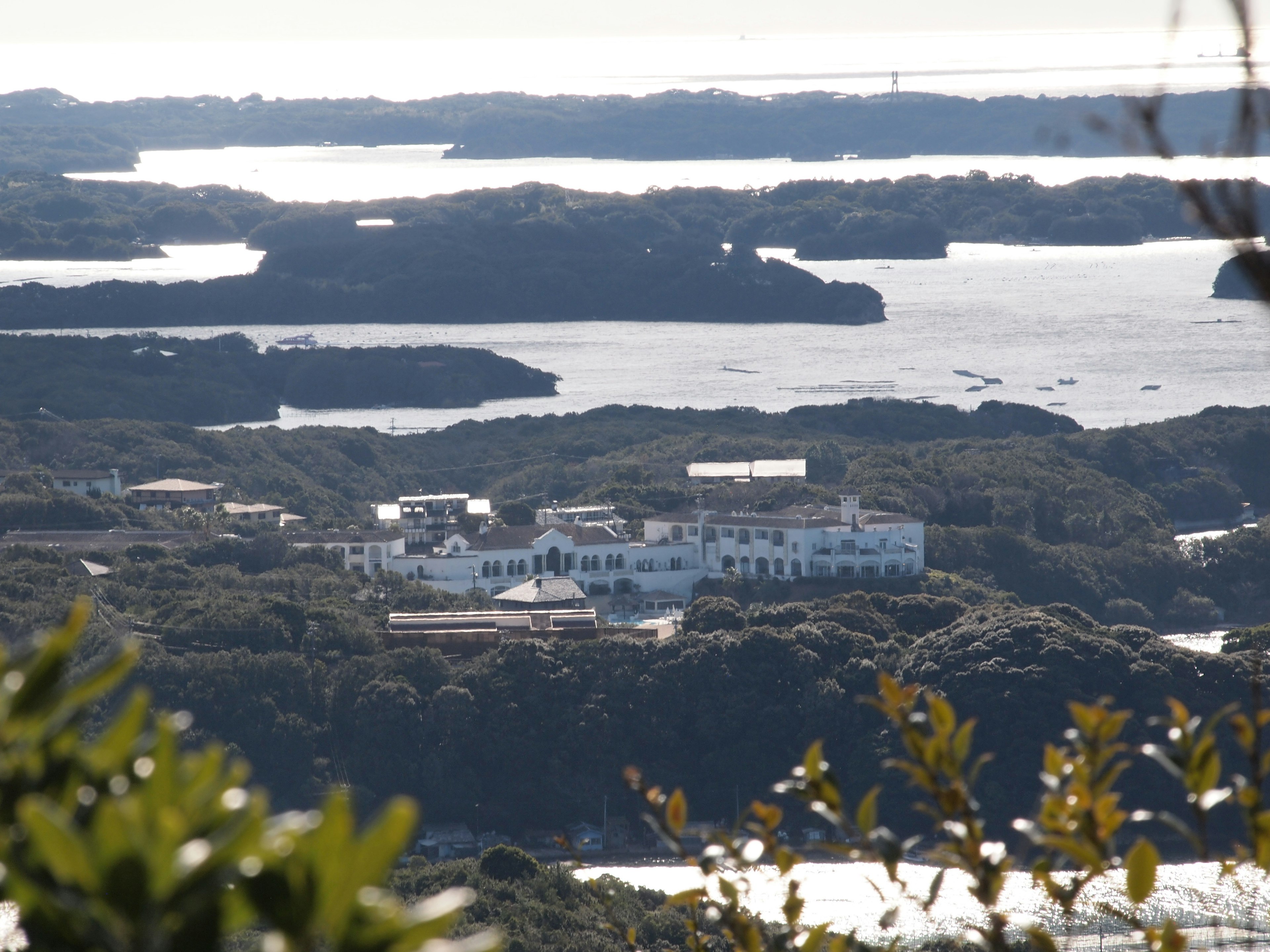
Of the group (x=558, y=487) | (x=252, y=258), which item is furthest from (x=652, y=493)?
(x=252, y=258)

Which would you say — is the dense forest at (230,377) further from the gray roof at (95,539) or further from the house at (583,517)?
the house at (583,517)

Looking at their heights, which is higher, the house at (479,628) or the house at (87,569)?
the house at (87,569)

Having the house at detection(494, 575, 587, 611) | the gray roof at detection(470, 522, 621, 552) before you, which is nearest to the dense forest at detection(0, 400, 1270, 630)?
the gray roof at detection(470, 522, 621, 552)

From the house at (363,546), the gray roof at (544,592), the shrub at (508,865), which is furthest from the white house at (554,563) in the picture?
the shrub at (508,865)

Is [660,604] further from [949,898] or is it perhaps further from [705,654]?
[949,898]

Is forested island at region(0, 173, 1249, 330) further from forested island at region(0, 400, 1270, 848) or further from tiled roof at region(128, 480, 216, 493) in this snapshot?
forested island at region(0, 400, 1270, 848)

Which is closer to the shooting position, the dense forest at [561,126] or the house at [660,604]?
the house at [660,604]

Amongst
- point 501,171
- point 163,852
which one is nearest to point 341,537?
point 163,852
